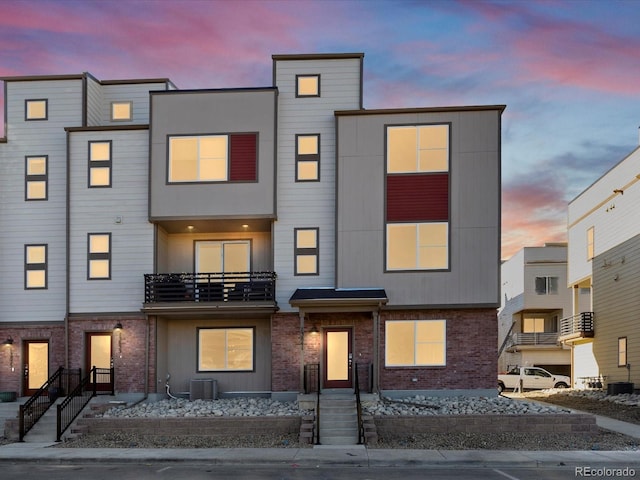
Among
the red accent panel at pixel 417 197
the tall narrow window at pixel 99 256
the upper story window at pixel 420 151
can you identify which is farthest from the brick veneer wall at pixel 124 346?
the upper story window at pixel 420 151

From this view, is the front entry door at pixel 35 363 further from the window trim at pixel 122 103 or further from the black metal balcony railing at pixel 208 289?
the window trim at pixel 122 103

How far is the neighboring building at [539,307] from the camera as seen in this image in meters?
51.4

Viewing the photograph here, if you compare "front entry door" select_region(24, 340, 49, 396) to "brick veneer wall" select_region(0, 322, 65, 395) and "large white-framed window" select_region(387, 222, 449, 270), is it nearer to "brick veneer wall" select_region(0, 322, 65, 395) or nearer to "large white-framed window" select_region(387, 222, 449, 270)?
"brick veneer wall" select_region(0, 322, 65, 395)

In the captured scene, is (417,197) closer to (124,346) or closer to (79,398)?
(124,346)

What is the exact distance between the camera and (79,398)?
76.8 ft

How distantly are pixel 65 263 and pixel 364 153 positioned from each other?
11.2m

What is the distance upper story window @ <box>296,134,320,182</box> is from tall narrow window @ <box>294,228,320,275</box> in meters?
1.82

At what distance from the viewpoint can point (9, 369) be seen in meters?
26.1

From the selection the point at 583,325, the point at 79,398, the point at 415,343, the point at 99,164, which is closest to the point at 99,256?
the point at 99,164

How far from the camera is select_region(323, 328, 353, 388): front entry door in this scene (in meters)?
24.6

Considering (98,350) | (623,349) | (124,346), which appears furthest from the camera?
(623,349)

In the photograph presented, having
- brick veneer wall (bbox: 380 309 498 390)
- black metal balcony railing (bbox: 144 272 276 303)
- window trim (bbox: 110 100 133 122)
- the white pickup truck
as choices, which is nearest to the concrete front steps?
brick veneer wall (bbox: 380 309 498 390)

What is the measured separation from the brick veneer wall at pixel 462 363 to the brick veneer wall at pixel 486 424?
170 inches

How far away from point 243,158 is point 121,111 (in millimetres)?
6163
